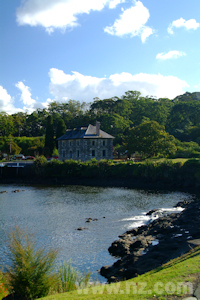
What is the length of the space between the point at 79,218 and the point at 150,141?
3327 cm

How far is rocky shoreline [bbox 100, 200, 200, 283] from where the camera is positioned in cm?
1137

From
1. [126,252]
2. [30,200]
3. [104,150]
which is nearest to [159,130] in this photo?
[104,150]

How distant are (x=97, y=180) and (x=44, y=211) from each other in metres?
→ 22.7

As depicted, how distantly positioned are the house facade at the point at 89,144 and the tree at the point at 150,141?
6.65 metres

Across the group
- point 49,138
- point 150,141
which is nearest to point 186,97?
point 49,138

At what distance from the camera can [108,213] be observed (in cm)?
2359

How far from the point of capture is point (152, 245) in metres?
14.4

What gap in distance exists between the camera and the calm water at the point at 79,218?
14477mm

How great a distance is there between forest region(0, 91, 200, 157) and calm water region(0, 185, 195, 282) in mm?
20113

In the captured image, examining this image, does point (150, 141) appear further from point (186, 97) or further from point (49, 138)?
point (186, 97)

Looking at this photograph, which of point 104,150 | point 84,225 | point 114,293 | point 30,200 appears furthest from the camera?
point 104,150

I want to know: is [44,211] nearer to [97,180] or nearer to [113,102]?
[97,180]

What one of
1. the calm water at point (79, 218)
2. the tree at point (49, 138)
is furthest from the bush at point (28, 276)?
the tree at point (49, 138)

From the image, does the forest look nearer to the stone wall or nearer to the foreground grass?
the stone wall
